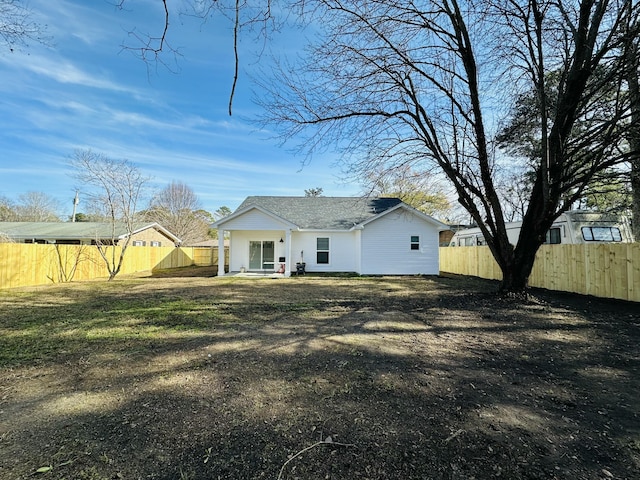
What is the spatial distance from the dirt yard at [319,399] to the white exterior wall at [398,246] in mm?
10732

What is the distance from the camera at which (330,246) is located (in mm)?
18078

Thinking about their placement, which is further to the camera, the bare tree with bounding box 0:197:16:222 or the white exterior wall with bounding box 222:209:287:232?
the bare tree with bounding box 0:197:16:222

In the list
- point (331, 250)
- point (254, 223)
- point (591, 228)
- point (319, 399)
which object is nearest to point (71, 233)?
point (254, 223)

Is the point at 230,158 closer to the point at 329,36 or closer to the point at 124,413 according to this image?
the point at 329,36

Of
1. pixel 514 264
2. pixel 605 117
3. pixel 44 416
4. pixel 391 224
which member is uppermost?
pixel 605 117

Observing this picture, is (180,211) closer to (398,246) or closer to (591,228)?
(398,246)

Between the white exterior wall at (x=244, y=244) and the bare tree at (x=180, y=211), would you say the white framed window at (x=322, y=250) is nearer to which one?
the white exterior wall at (x=244, y=244)

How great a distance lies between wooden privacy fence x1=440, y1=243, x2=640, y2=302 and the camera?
25.7 ft

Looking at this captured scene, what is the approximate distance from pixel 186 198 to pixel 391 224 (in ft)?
96.5

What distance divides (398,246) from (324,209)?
222 inches

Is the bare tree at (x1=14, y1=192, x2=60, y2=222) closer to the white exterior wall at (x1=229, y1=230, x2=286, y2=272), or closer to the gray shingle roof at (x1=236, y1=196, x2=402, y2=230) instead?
the gray shingle roof at (x1=236, y1=196, x2=402, y2=230)

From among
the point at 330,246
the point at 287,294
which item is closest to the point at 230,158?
the point at 330,246

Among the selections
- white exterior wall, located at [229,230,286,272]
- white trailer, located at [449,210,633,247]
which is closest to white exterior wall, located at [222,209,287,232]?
white exterior wall, located at [229,230,286,272]

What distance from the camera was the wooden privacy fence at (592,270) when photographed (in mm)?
7824
